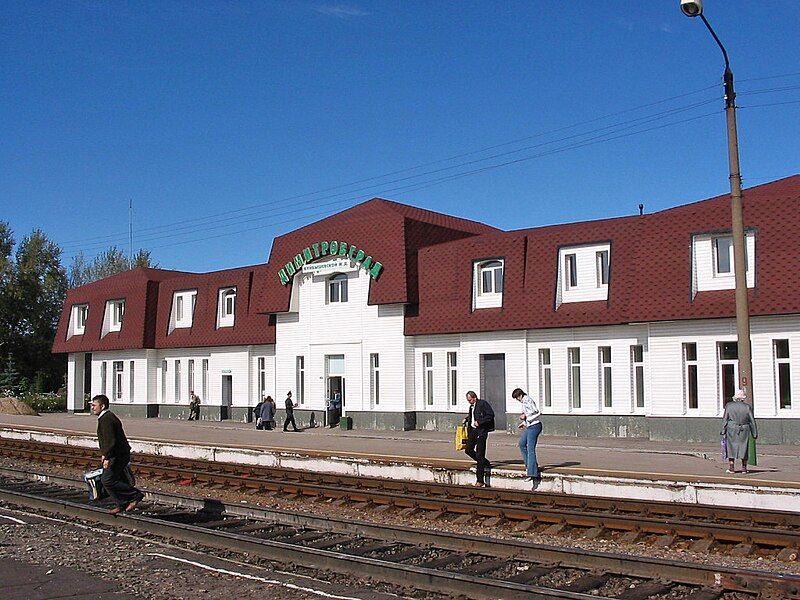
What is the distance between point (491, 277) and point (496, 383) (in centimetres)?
377

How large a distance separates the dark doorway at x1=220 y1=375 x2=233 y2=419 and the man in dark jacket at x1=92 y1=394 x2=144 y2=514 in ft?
93.6

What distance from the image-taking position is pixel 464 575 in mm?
8633

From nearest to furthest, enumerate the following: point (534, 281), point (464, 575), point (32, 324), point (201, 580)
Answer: point (464, 575) → point (201, 580) → point (534, 281) → point (32, 324)

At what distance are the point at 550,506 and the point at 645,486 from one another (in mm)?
1704

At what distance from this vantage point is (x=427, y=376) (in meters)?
33.0

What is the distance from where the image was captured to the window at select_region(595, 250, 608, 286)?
91.8 feet

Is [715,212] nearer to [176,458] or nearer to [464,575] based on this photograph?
[176,458]

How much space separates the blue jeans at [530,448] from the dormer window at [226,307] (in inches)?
1047

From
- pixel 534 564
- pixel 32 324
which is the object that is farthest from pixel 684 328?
pixel 32 324

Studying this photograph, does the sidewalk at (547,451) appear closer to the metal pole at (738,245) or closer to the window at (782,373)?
the window at (782,373)

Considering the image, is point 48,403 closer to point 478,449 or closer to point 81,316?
point 81,316

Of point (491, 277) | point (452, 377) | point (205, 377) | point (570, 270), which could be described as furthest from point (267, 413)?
point (570, 270)

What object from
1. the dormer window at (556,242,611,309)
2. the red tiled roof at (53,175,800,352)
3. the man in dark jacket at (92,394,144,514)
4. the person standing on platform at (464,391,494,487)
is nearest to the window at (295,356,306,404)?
the red tiled roof at (53,175,800,352)

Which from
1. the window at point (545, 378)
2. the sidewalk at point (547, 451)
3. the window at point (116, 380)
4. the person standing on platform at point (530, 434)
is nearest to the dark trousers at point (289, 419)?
the sidewalk at point (547, 451)
